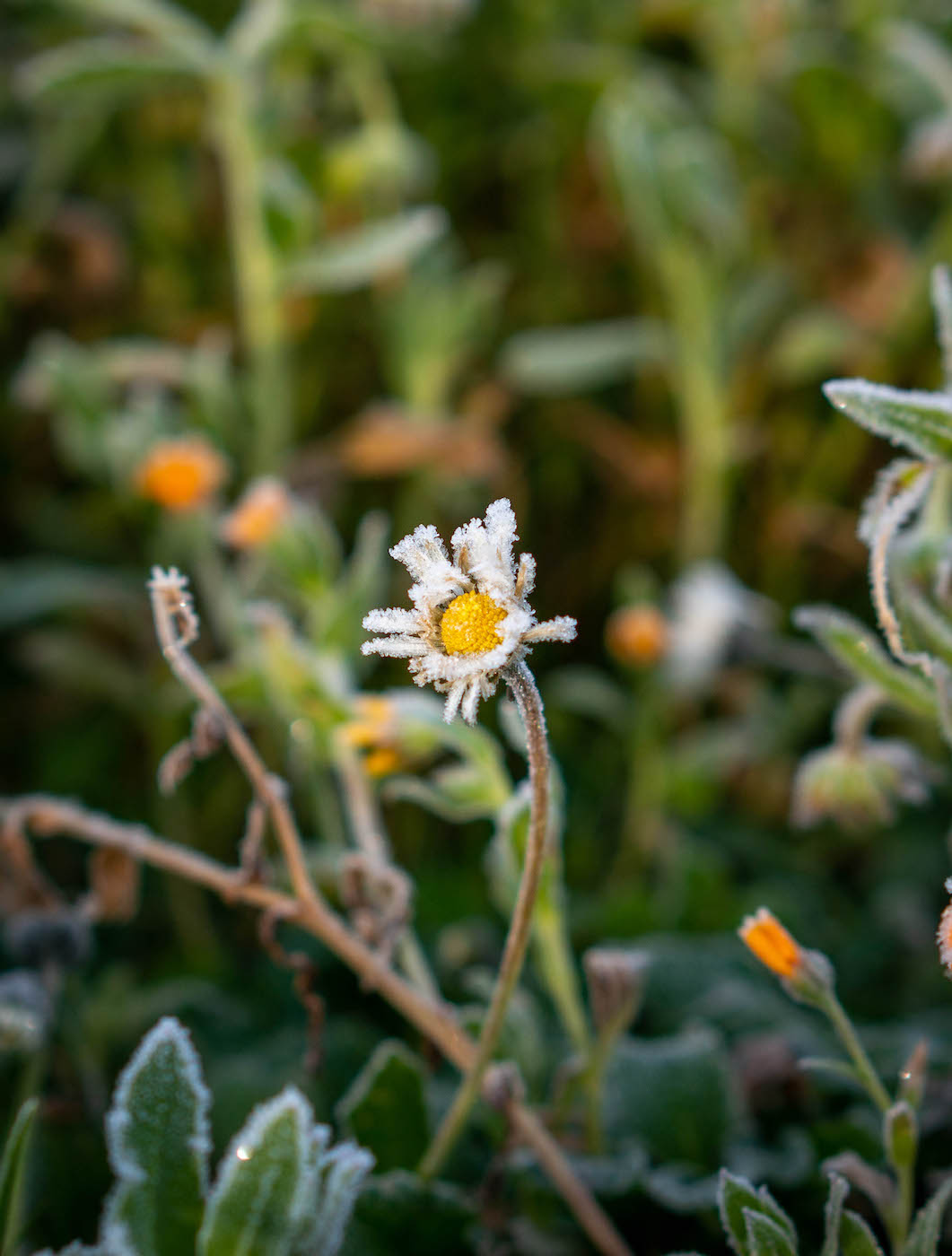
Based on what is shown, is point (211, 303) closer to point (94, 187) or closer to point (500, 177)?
point (94, 187)

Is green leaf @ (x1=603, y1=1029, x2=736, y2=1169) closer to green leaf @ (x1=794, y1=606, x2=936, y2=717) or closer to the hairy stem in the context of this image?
the hairy stem

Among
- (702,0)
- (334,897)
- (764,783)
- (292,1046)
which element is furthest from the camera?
(702,0)

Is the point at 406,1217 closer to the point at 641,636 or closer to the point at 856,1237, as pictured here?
the point at 856,1237

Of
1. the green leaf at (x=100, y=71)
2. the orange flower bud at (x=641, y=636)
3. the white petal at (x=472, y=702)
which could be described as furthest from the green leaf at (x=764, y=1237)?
the green leaf at (x=100, y=71)

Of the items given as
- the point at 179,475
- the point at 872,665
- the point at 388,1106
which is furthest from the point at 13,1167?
the point at 179,475

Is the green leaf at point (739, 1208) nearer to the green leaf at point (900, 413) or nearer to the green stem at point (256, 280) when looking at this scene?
the green leaf at point (900, 413)

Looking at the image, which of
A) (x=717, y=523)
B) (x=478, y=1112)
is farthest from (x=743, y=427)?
(x=478, y=1112)
